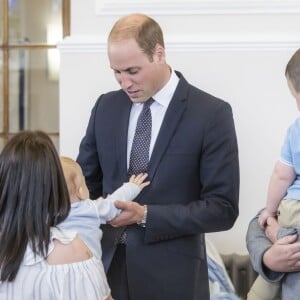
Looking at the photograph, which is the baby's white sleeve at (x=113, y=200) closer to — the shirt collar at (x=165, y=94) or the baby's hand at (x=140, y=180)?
the baby's hand at (x=140, y=180)

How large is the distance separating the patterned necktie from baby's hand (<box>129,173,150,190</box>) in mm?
34

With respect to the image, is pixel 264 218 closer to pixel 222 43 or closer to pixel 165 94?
pixel 165 94

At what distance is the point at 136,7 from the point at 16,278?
1.85 m

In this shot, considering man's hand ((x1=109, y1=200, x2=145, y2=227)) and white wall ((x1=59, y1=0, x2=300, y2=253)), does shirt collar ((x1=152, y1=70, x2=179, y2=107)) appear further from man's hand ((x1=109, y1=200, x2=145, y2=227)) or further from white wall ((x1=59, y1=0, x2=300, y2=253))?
white wall ((x1=59, y1=0, x2=300, y2=253))

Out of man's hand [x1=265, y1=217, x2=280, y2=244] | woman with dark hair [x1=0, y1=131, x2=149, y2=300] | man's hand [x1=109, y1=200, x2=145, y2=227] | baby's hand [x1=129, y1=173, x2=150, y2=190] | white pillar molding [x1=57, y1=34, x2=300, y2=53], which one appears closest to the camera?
woman with dark hair [x1=0, y1=131, x2=149, y2=300]

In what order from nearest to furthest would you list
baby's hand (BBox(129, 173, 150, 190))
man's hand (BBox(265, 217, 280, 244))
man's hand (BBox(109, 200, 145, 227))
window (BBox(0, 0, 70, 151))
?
man's hand (BBox(265, 217, 280, 244)), man's hand (BBox(109, 200, 145, 227)), baby's hand (BBox(129, 173, 150, 190)), window (BBox(0, 0, 70, 151))

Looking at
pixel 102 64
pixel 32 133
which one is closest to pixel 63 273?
pixel 32 133

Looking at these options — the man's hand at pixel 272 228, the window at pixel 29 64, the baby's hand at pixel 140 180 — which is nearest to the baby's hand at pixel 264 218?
the man's hand at pixel 272 228

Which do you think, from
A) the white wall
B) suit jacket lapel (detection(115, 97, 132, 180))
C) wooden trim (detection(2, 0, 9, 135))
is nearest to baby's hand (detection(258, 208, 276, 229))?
suit jacket lapel (detection(115, 97, 132, 180))

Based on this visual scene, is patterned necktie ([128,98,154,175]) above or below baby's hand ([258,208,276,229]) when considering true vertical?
above

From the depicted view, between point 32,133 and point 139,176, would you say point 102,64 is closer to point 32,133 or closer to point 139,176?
point 139,176

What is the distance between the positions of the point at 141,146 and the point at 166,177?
13 centimetres

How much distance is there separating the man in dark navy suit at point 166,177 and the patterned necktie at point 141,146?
0.04 ft

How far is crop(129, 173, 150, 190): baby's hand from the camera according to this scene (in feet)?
6.66
